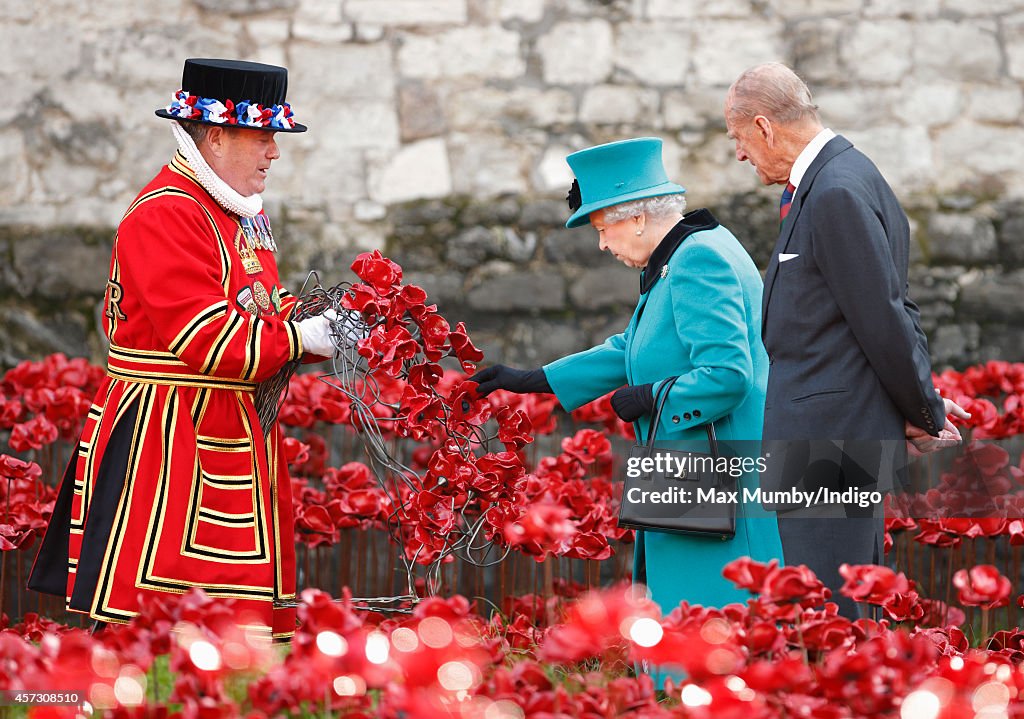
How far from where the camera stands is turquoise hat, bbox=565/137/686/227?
311 cm

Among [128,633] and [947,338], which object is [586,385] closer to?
[128,633]

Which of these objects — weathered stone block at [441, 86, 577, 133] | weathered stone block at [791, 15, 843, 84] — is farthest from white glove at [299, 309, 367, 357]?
weathered stone block at [791, 15, 843, 84]

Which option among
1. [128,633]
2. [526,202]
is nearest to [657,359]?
[128,633]

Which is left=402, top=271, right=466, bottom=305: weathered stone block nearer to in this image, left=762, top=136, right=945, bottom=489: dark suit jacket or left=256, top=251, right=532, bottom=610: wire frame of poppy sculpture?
left=256, top=251, right=532, bottom=610: wire frame of poppy sculpture

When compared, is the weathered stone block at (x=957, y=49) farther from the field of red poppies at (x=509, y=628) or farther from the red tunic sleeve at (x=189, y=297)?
the red tunic sleeve at (x=189, y=297)

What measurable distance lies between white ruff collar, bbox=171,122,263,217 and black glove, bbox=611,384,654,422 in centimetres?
104

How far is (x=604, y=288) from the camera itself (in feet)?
19.1

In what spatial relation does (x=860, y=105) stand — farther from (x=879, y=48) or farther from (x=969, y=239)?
(x=969, y=239)

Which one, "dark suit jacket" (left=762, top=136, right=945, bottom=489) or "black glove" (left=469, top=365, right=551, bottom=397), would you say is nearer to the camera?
"dark suit jacket" (left=762, top=136, right=945, bottom=489)

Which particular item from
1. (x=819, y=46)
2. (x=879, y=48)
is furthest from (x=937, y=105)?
(x=819, y=46)

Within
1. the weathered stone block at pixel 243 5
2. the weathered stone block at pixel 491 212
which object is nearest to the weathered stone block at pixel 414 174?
the weathered stone block at pixel 491 212

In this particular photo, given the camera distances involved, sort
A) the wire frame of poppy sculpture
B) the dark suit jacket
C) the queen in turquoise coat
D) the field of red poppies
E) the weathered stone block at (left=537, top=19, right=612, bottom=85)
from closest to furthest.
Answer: the field of red poppies, the dark suit jacket, the queen in turquoise coat, the wire frame of poppy sculpture, the weathered stone block at (left=537, top=19, right=612, bottom=85)

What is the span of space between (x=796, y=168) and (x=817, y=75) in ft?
10.1

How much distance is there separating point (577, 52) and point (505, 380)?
2987mm
